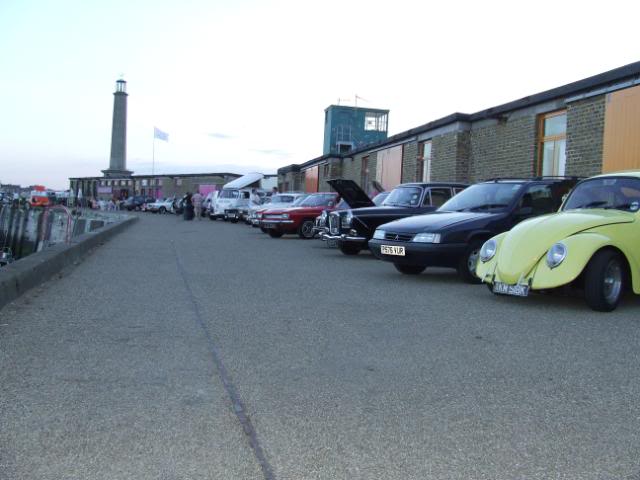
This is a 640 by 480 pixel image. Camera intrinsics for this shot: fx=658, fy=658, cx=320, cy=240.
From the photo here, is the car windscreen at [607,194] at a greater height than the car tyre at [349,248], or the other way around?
the car windscreen at [607,194]

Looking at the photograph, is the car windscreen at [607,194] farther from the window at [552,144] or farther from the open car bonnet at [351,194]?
the window at [552,144]

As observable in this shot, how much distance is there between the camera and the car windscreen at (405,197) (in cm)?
1281

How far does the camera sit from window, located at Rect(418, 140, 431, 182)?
23.2 m

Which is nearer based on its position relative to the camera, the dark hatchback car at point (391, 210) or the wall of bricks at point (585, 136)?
the dark hatchback car at point (391, 210)

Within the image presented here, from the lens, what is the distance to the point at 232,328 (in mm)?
5949

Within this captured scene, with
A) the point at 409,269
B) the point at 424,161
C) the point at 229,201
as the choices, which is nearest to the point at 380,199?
the point at 409,269

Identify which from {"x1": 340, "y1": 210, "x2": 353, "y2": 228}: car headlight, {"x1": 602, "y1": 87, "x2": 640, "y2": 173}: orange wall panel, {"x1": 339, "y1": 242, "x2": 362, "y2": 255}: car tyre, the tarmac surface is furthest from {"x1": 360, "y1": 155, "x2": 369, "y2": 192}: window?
the tarmac surface

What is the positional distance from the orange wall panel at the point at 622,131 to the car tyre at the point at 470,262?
5.19 m

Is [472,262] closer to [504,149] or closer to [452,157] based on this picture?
[504,149]

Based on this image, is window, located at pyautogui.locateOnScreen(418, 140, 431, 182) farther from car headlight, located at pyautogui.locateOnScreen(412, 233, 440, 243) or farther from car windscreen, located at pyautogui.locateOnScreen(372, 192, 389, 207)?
car headlight, located at pyautogui.locateOnScreen(412, 233, 440, 243)

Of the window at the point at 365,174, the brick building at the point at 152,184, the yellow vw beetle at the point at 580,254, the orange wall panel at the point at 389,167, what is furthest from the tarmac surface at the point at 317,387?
the brick building at the point at 152,184

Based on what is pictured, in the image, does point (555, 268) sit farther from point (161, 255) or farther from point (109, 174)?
point (109, 174)

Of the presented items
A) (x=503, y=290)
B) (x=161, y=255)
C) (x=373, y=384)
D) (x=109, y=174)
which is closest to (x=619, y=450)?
(x=373, y=384)

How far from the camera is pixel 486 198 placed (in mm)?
9969
